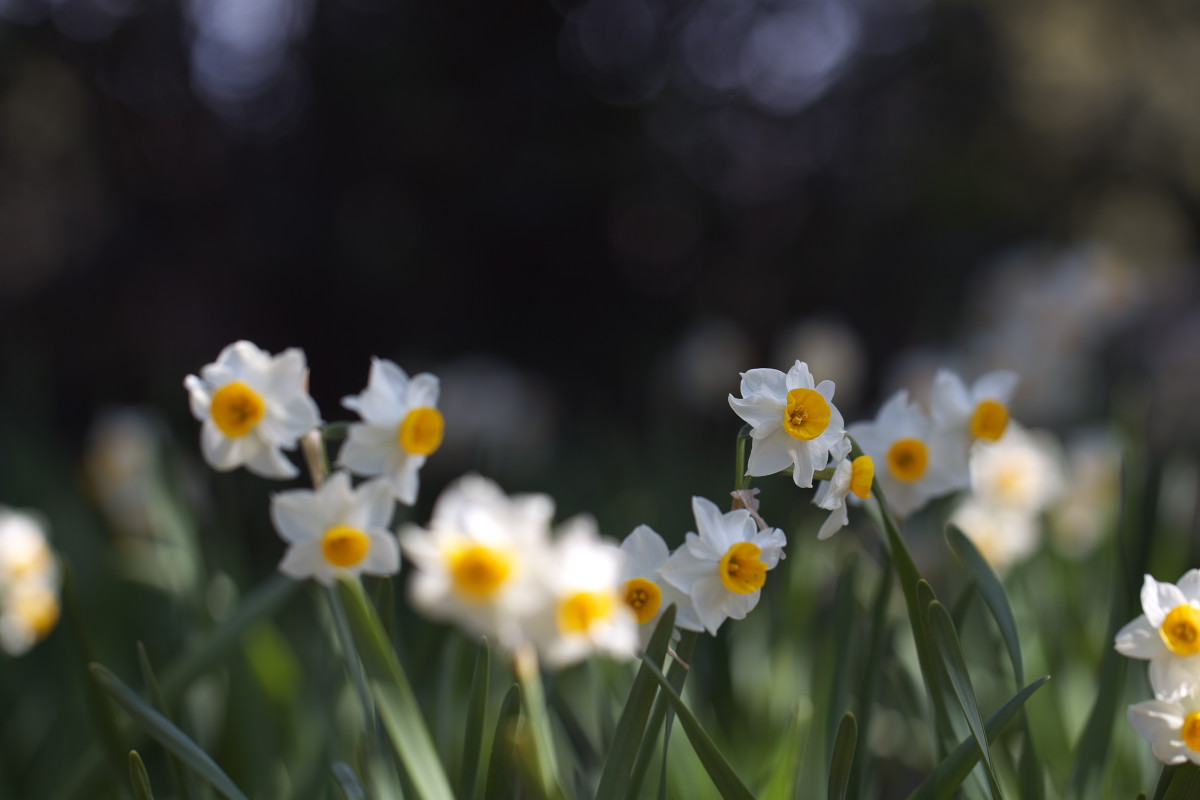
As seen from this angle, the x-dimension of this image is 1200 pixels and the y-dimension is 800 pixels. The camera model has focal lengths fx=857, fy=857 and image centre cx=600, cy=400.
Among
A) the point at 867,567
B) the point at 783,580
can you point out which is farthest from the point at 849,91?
the point at 783,580

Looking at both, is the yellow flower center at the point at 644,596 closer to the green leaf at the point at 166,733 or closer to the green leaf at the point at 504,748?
the green leaf at the point at 504,748

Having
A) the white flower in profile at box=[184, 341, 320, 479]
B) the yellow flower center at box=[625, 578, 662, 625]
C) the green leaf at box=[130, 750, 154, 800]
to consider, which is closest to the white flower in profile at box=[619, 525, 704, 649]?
the yellow flower center at box=[625, 578, 662, 625]

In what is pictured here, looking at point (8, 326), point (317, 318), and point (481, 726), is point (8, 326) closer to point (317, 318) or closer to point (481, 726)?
point (317, 318)

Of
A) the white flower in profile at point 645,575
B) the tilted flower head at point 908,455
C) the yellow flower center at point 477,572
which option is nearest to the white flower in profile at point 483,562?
Result: the yellow flower center at point 477,572

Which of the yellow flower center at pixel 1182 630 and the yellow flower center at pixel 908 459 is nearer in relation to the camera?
the yellow flower center at pixel 1182 630

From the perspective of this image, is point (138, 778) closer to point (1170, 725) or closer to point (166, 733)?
point (166, 733)

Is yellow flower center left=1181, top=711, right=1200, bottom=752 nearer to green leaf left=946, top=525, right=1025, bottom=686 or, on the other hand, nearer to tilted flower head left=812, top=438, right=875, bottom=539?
green leaf left=946, top=525, right=1025, bottom=686

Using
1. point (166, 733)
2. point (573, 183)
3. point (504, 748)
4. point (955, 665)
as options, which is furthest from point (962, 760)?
point (573, 183)
